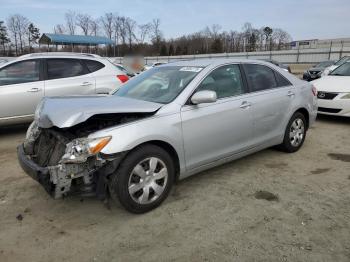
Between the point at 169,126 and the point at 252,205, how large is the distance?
4.29 feet

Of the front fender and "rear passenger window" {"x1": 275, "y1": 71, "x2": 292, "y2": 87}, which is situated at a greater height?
"rear passenger window" {"x1": 275, "y1": 71, "x2": 292, "y2": 87}

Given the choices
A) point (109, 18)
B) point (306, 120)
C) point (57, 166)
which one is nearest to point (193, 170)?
point (57, 166)

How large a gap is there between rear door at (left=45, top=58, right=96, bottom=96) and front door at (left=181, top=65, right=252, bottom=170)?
4.04 metres

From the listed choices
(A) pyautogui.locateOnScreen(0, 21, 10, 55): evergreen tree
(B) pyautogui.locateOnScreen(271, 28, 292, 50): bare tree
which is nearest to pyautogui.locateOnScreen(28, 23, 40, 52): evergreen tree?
(A) pyautogui.locateOnScreen(0, 21, 10, 55): evergreen tree

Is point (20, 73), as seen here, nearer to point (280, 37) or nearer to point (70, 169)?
point (70, 169)

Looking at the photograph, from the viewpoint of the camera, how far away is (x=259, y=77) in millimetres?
5023

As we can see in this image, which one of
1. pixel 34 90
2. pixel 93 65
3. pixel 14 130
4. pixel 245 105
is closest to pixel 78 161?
A: pixel 245 105

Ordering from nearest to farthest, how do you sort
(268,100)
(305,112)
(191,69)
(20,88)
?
(191,69), (268,100), (305,112), (20,88)

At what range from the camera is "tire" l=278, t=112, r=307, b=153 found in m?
5.43

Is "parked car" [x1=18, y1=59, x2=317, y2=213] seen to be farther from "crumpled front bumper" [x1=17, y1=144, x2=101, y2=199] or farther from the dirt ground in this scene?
the dirt ground

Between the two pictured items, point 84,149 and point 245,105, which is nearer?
point 84,149

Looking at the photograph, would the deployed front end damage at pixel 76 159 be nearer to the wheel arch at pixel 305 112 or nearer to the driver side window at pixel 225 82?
the driver side window at pixel 225 82

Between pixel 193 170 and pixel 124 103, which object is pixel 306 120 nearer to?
pixel 193 170

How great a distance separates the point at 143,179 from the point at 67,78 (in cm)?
468
